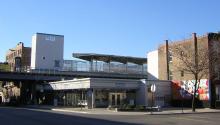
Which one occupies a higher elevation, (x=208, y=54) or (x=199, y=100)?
(x=208, y=54)

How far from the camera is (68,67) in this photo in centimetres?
9450

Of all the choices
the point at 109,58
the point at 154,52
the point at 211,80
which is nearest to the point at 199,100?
the point at 211,80

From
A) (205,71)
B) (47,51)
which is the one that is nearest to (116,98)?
(205,71)

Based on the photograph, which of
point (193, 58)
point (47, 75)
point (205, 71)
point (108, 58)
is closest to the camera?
point (205, 71)

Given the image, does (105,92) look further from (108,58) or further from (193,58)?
(108,58)

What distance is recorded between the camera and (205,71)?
180 feet

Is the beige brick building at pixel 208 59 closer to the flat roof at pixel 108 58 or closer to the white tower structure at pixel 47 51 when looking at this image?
the flat roof at pixel 108 58

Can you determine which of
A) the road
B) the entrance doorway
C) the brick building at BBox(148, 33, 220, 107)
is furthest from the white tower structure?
the road

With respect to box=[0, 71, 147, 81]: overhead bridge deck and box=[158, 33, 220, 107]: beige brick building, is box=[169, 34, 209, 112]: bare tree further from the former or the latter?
box=[0, 71, 147, 81]: overhead bridge deck

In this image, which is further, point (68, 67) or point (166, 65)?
point (68, 67)

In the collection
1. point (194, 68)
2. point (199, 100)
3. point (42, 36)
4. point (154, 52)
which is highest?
point (42, 36)

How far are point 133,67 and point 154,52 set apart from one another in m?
29.6

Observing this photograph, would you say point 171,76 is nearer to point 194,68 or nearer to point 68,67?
point 194,68

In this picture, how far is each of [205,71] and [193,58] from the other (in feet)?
7.57
